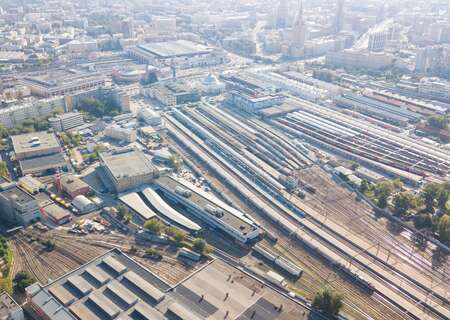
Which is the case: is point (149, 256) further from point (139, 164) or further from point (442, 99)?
point (442, 99)

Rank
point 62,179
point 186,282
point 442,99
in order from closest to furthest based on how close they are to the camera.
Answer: point 186,282 < point 62,179 < point 442,99

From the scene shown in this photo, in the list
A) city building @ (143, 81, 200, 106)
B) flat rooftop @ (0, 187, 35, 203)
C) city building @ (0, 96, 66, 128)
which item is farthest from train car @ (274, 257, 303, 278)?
city building @ (0, 96, 66, 128)

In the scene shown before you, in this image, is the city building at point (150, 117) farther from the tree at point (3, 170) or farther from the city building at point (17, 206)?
the city building at point (17, 206)

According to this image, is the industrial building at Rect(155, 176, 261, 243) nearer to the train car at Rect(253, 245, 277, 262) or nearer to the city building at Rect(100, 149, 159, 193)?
the train car at Rect(253, 245, 277, 262)

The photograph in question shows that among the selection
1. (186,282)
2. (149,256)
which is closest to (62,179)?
(149,256)

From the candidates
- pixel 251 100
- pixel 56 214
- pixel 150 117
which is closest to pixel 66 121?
pixel 150 117
